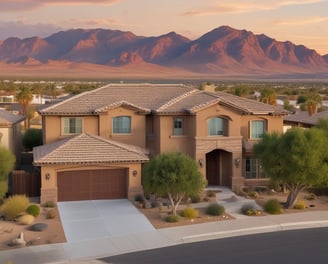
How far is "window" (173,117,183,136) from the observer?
116 feet

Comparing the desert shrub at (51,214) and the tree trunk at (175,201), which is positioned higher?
the tree trunk at (175,201)

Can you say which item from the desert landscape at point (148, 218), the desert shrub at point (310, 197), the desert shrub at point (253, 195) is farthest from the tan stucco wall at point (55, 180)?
the desert shrub at point (310, 197)

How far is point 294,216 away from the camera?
28.3 metres

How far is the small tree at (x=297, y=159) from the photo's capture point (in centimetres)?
2898

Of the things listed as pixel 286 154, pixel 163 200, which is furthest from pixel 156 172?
pixel 286 154

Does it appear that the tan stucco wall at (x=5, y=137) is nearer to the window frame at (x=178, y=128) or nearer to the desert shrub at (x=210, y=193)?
the window frame at (x=178, y=128)

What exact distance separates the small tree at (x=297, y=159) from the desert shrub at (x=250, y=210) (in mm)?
2019

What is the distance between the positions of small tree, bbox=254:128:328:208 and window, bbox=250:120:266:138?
20.6 feet

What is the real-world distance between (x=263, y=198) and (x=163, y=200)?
5.66 metres

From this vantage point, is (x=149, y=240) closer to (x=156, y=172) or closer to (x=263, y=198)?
(x=156, y=172)

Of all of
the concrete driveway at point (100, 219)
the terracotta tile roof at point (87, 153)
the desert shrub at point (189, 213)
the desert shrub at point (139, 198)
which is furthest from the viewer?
the desert shrub at point (139, 198)

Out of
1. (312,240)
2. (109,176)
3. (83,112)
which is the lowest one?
(312,240)

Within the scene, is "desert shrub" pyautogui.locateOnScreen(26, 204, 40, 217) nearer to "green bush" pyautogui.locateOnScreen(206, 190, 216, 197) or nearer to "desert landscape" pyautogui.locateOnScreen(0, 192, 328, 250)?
"desert landscape" pyautogui.locateOnScreen(0, 192, 328, 250)

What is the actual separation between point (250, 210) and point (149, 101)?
11373mm
